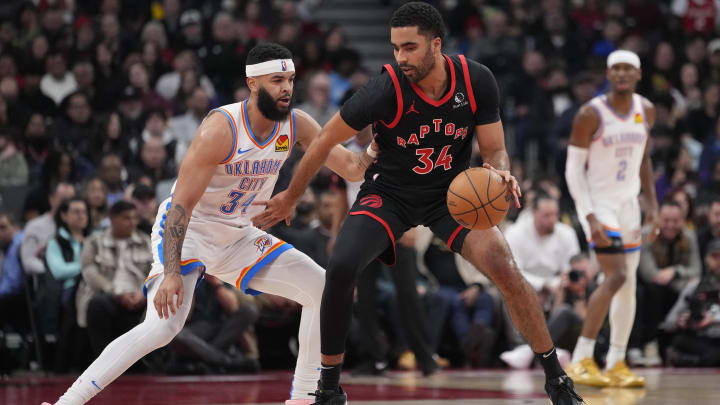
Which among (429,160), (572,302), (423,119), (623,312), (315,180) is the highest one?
(423,119)

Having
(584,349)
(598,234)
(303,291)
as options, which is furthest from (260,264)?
(584,349)

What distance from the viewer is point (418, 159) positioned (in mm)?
5402

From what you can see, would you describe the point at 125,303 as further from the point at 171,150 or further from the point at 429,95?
the point at 429,95

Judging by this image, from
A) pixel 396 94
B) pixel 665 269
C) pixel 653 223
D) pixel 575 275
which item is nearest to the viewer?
pixel 396 94

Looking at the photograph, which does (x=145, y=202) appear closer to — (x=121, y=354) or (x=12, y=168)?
(x=12, y=168)

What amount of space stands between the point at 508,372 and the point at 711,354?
77.9 inches

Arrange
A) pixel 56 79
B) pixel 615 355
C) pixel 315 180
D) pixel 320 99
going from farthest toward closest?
pixel 56 79
pixel 320 99
pixel 315 180
pixel 615 355

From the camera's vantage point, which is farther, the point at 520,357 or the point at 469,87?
the point at 520,357

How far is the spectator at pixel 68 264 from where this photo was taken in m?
9.13

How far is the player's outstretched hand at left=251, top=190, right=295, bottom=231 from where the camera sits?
216 inches

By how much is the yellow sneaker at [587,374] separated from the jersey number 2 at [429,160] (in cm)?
267

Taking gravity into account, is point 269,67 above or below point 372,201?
above

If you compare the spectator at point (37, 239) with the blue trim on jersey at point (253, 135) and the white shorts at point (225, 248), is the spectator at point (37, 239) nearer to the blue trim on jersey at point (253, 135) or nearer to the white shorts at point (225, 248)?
the white shorts at point (225, 248)

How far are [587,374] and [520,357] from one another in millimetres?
1965
